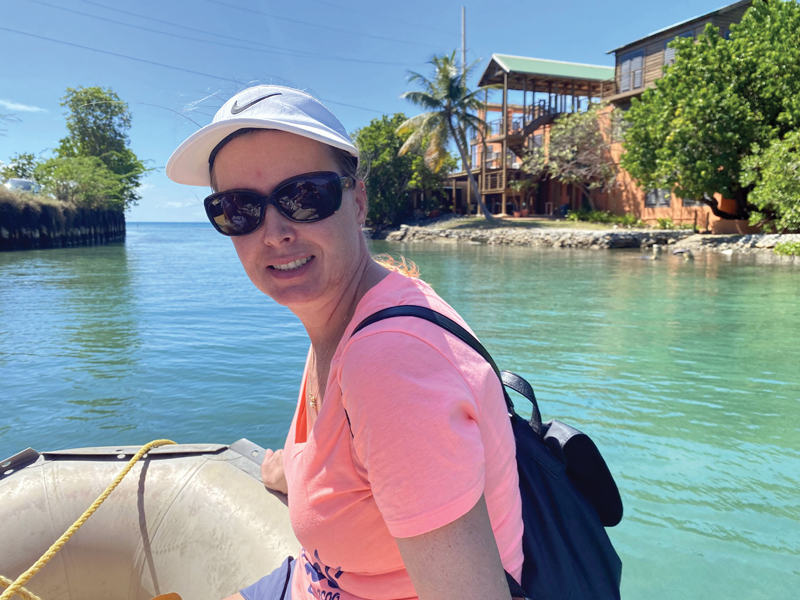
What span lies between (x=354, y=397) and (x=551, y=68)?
35115 millimetres

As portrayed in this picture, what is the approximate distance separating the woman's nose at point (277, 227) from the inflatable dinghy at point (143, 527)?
1.14 meters

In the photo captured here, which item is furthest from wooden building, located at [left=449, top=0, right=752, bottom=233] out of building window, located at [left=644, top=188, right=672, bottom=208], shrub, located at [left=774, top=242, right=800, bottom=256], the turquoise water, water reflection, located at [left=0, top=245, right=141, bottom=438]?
water reflection, located at [left=0, top=245, right=141, bottom=438]

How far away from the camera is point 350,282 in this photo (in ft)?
4.23

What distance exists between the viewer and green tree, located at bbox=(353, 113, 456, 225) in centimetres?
3653

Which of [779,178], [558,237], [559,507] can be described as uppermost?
[779,178]

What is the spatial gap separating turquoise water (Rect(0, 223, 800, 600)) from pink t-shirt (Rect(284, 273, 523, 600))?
7.15 feet

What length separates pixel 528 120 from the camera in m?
32.4

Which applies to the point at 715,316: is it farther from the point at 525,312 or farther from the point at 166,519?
the point at 166,519

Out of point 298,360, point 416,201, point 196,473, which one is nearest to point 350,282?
point 196,473

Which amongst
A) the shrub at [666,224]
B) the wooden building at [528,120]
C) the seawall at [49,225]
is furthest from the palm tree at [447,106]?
the seawall at [49,225]

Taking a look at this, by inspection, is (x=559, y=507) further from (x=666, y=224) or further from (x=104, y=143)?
(x=104, y=143)

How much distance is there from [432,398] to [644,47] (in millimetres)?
30648

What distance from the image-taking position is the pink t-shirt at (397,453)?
794 mm

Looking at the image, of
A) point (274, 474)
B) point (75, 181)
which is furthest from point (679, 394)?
point (75, 181)
